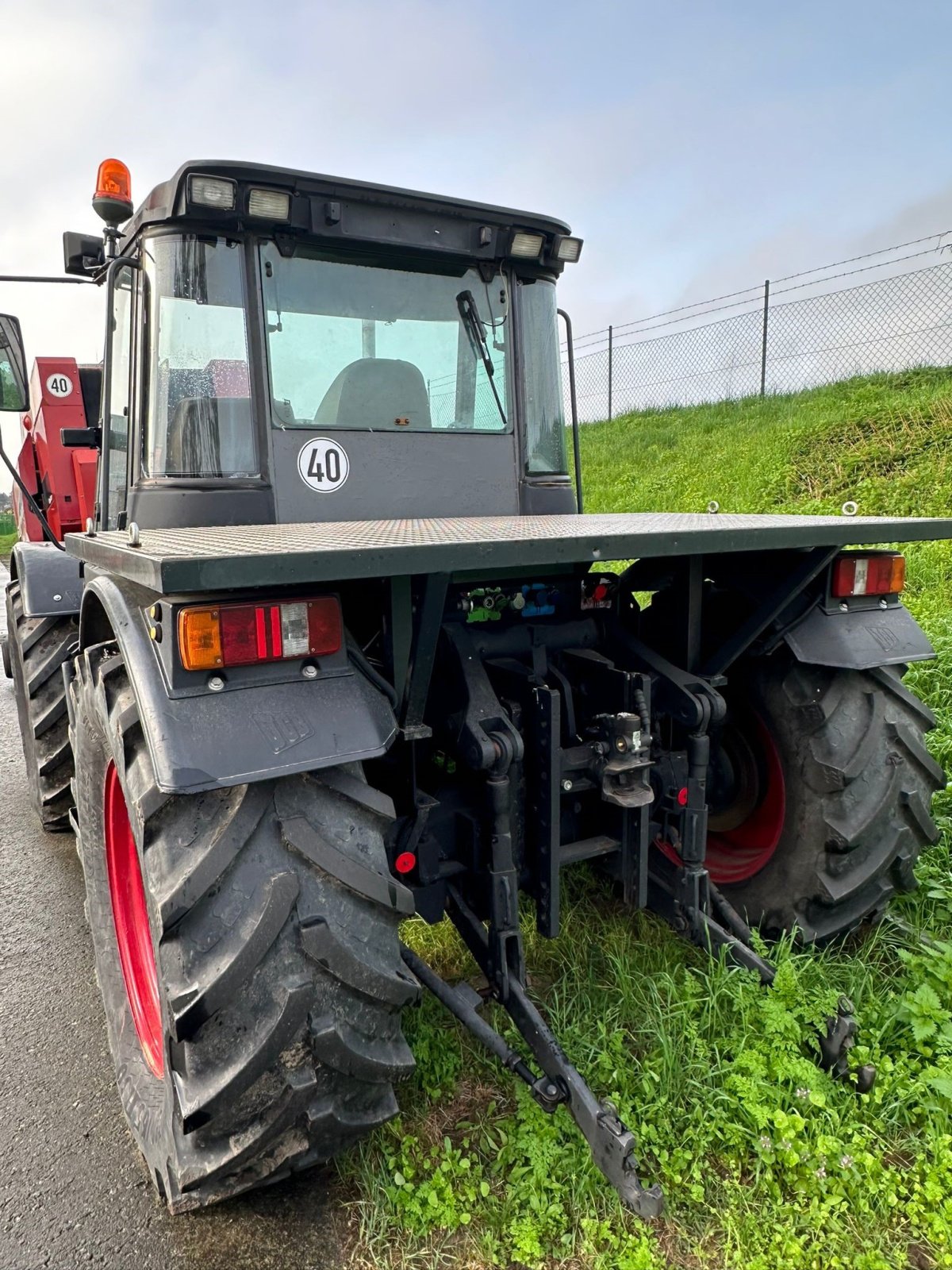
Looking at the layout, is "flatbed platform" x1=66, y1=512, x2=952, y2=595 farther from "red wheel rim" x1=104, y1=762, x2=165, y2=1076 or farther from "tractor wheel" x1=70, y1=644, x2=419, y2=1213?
"red wheel rim" x1=104, y1=762, x2=165, y2=1076

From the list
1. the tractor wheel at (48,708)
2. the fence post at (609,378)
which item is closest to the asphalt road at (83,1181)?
the tractor wheel at (48,708)

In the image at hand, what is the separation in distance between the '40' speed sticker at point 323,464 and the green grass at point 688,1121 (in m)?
1.60

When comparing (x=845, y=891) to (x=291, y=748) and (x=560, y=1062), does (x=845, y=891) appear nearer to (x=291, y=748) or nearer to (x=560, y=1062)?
(x=560, y=1062)

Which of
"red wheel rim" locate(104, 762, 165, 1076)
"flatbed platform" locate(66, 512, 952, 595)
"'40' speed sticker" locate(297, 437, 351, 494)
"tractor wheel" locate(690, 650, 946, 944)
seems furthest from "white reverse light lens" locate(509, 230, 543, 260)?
"red wheel rim" locate(104, 762, 165, 1076)

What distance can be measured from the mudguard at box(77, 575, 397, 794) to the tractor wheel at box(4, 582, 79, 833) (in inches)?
95.1

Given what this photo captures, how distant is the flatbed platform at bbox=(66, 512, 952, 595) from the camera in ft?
4.67

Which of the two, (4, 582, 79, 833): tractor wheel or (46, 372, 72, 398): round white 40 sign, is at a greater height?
(46, 372, 72, 398): round white 40 sign

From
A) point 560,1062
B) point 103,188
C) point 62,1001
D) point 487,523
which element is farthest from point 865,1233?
point 103,188

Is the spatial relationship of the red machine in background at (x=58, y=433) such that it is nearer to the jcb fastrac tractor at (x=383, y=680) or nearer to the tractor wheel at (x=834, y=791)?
the jcb fastrac tractor at (x=383, y=680)

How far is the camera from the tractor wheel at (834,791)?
248cm

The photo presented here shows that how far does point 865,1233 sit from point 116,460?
10.5 ft

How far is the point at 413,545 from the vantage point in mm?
1577

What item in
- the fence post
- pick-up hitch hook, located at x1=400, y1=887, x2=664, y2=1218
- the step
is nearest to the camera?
pick-up hitch hook, located at x1=400, y1=887, x2=664, y2=1218

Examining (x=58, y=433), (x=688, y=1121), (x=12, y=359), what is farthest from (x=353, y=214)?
(x=58, y=433)
